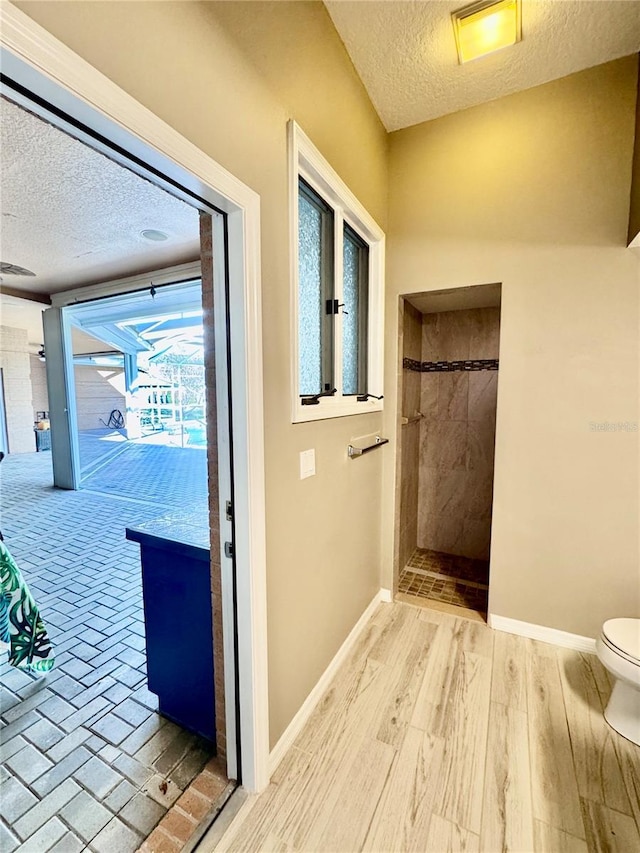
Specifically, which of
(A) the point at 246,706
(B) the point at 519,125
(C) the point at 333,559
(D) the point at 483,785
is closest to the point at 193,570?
(A) the point at 246,706

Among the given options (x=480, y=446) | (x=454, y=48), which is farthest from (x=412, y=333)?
(x=454, y=48)

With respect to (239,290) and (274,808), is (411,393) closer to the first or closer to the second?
(239,290)

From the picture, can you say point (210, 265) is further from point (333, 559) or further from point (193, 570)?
point (333, 559)

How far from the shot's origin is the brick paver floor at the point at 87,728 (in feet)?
3.92

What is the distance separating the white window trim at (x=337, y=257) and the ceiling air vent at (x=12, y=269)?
3.50m

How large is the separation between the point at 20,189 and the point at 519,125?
9.47 feet

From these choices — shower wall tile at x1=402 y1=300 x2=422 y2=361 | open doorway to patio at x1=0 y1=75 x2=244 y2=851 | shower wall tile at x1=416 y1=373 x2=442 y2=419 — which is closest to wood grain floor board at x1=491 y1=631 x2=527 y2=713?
open doorway to patio at x1=0 y1=75 x2=244 y2=851

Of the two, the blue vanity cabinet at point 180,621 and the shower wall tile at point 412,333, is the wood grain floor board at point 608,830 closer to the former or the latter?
the blue vanity cabinet at point 180,621

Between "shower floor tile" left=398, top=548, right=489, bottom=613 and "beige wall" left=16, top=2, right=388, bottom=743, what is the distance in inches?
27.3

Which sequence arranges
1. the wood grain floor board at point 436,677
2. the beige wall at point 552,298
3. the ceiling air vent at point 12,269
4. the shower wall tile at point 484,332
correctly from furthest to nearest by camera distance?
the ceiling air vent at point 12,269, the shower wall tile at point 484,332, the beige wall at point 552,298, the wood grain floor board at point 436,677

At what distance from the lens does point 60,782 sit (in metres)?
1.32

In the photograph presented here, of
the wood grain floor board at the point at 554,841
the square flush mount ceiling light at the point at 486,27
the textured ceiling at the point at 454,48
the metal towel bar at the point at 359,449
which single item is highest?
the textured ceiling at the point at 454,48

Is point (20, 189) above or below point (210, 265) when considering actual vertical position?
above

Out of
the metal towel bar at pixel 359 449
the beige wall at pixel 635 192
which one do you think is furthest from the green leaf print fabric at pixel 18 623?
the beige wall at pixel 635 192
